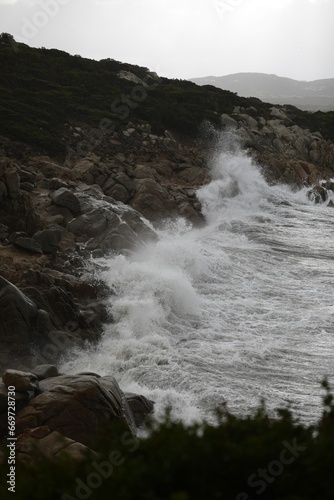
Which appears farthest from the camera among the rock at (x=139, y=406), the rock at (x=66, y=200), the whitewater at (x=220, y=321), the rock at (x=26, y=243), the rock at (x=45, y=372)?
the rock at (x=66, y=200)

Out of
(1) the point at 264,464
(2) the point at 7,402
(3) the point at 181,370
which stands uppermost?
(1) the point at 264,464

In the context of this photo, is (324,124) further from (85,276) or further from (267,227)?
(85,276)

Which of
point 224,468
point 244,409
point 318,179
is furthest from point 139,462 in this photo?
Result: point 318,179

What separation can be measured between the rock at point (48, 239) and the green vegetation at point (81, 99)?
9713 millimetres

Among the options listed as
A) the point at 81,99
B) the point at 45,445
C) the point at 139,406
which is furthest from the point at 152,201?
the point at 45,445

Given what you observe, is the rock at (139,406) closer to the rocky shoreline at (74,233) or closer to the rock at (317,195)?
the rocky shoreline at (74,233)

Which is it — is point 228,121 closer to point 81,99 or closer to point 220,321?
point 81,99

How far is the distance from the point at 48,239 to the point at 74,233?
198 centimetres

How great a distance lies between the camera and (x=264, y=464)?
4.09 meters

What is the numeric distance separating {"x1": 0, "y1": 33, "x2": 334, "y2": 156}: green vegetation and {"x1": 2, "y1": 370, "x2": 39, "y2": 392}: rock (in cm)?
1735

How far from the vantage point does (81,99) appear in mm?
33656

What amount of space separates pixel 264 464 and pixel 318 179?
116ft

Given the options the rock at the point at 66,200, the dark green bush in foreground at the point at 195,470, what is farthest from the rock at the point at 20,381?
the rock at the point at 66,200

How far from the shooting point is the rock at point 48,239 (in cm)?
1574
